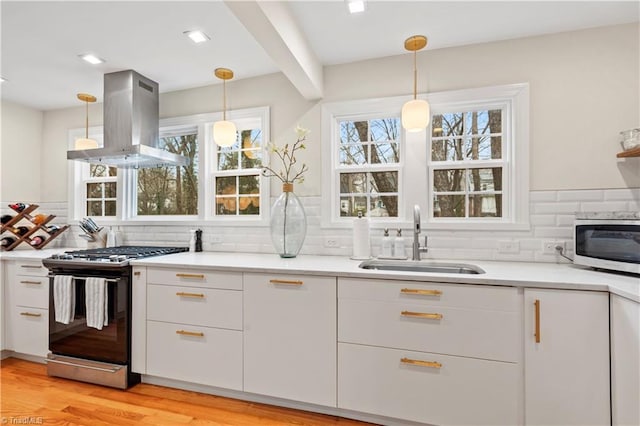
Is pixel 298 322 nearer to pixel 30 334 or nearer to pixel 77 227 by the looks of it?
pixel 30 334

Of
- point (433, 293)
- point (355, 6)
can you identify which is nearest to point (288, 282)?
point (433, 293)

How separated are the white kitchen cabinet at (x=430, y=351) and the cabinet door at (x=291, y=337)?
0.28 feet

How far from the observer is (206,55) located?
8.08 feet

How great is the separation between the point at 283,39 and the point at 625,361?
2.32 m

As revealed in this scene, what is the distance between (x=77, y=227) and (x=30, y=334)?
1.27m

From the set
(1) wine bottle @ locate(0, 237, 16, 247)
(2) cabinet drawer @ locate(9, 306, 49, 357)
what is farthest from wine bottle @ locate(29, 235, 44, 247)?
(2) cabinet drawer @ locate(9, 306, 49, 357)

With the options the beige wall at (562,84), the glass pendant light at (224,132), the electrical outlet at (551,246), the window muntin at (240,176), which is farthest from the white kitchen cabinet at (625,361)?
the glass pendant light at (224,132)

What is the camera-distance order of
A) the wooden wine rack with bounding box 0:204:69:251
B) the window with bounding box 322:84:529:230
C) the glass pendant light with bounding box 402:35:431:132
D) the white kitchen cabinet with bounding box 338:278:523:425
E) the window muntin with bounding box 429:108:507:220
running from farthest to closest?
the wooden wine rack with bounding box 0:204:69:251
the window muntin with bounding box 429:108:507:220
the window with bounding box 322:84:529:230
the glass pendant light with bounding box 402:35:431:132
the white kitchen cabinet with bounding box 338:278:523:425

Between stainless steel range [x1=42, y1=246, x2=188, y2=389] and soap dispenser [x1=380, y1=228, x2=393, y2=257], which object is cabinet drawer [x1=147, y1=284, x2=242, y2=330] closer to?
stainless steel range [x1=42, y1=246, x2=188, y2=389]

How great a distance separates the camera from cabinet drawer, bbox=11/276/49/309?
8.42 ft

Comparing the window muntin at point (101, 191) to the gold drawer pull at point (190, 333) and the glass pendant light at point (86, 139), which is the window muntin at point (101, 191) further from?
the gold drawer pull at point (190, 333)

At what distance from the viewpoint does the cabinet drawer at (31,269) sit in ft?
8.46

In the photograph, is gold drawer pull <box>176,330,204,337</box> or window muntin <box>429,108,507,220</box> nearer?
gold drawer pull <box>176,330,204,337</box>

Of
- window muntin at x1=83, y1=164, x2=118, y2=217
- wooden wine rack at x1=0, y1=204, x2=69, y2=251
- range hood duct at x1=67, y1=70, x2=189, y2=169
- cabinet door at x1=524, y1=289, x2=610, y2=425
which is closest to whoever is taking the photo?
cabinet door at x1=524, y1=289, x2=610, y2=425
